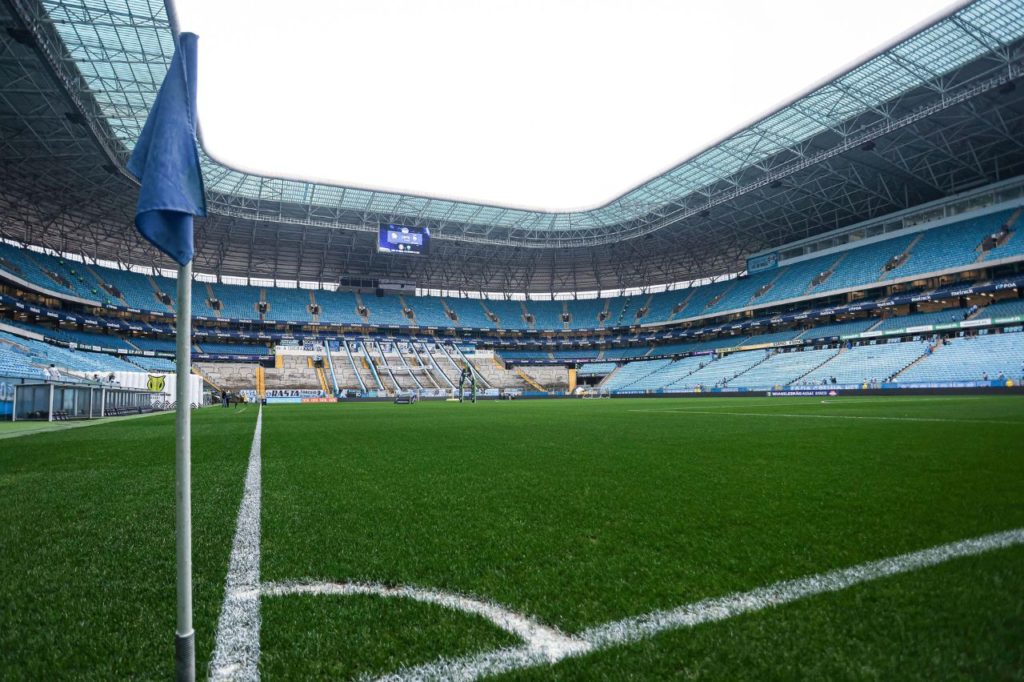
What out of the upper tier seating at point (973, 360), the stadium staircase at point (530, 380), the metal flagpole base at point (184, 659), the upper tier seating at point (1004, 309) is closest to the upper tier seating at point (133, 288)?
the stadium staircase at point (530, 380)

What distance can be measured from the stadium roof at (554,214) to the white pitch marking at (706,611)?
2746 centimetres

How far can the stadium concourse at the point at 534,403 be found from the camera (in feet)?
6.46

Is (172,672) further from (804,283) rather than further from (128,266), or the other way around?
(128,266)

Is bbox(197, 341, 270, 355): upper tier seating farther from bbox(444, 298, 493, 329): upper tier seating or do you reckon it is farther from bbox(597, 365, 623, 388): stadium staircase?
bbox(597, 365, 623, 388): stadium staircase

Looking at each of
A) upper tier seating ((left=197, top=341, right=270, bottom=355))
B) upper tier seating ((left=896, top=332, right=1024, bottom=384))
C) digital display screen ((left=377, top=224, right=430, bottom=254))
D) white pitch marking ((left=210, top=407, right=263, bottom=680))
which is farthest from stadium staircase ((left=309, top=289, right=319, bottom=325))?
white pitch marking ((left=210, top=407, right=263, bottom=680))

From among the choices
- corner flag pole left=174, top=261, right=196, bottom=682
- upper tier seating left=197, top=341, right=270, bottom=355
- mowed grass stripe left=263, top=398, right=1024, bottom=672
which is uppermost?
upper tier seating left=197, top=341, right=270, bottom=355

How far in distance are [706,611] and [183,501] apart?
2.00 metres

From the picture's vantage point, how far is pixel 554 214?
177 ft

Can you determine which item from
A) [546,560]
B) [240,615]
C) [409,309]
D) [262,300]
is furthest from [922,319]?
[262,300]

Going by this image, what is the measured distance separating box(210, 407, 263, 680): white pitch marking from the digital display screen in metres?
46.2

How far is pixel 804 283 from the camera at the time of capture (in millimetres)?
51750

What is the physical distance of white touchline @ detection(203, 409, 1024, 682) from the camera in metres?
1.72

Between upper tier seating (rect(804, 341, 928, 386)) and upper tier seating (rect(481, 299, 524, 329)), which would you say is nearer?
upper tier seating (rect(804, 341, 928, 386))

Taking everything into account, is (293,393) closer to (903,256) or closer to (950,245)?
(903,256)
